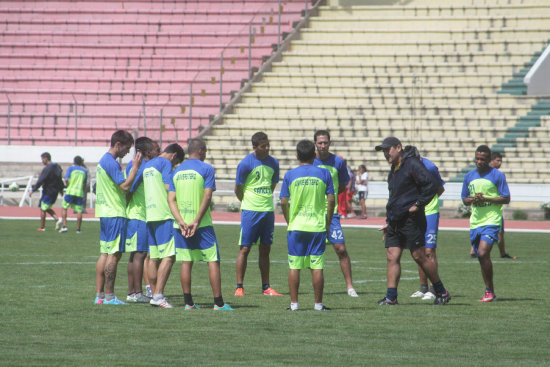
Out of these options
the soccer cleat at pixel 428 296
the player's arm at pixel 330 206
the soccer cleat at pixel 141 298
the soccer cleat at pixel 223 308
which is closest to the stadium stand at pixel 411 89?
the soccer cleat at pixel 428 296

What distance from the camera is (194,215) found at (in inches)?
452

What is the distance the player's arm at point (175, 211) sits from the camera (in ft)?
37.3

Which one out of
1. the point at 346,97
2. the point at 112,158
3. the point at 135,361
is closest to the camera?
the point at 135,361

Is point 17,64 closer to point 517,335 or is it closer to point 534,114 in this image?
point 534,114

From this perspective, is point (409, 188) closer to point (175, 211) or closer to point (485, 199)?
point (485, 199)

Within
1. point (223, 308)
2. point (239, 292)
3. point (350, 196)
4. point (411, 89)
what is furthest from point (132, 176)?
point (411, 89)

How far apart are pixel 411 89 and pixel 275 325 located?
3040 centimetres

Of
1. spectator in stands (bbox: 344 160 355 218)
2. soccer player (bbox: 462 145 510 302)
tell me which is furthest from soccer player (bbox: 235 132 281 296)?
spectator in stands (bbox: 344 160 355 218)

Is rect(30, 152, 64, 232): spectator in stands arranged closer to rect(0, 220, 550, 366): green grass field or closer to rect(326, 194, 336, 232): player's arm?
rect(0, 220, 550, 366): green grass field

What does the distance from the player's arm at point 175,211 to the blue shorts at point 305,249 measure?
115 cm

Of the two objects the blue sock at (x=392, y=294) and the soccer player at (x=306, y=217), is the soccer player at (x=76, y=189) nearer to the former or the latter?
the blue sock at (x=392, y=294)

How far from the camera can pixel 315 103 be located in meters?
40.9

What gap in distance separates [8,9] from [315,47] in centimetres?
1494

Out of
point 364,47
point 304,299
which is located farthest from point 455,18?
point 304,299
